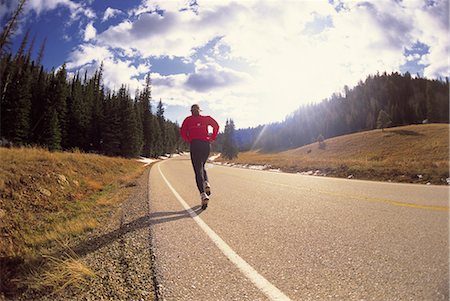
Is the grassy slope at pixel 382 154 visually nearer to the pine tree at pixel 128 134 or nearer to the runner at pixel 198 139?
the runner at pixel 198 139

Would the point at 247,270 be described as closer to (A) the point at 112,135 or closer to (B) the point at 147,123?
(A) the point at 112,135

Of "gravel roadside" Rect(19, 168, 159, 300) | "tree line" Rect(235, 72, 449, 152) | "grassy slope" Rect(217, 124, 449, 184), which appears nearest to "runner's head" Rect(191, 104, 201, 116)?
"gravel roadside" Rect(19, 168, 159, 300)

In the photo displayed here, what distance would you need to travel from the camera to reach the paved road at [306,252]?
96.9 inches

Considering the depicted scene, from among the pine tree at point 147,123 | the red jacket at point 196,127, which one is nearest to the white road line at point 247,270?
the red jacket at point 196,127

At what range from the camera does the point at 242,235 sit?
4246 mm

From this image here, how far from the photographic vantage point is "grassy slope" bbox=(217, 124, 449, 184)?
575 inches

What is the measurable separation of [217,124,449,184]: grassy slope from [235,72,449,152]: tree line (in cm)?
4696

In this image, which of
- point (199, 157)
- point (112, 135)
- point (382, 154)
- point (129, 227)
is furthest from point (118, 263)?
point (382, 154)

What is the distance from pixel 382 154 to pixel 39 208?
6217 cm

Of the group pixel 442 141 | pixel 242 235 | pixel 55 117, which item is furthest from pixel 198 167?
pixel 442 141

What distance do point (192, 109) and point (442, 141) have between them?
64570 millimetres

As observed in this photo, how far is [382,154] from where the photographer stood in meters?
58.2

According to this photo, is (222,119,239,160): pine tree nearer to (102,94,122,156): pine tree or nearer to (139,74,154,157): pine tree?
(139,74,154,157): pine tree

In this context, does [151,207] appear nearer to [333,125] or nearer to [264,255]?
[264,255]
